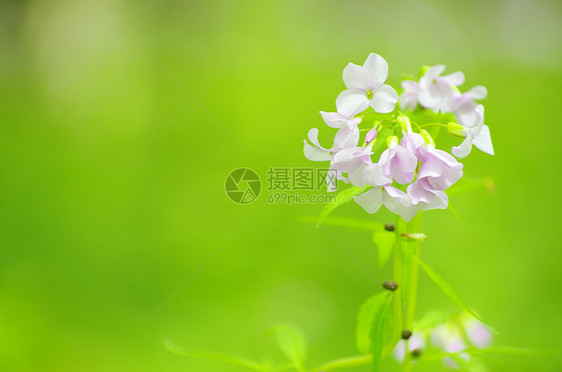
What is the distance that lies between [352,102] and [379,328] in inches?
14.0

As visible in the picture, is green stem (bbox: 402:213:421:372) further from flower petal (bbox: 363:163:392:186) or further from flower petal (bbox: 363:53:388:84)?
flower petal (bbox: 363:53:388:84)

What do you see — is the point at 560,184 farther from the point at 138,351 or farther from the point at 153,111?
the point at 153,111

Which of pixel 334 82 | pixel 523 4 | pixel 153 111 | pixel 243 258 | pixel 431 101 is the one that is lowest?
pixel 431 101

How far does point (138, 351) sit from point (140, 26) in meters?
2.24

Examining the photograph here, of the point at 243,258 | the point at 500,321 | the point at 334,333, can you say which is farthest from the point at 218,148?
the point at 500,321

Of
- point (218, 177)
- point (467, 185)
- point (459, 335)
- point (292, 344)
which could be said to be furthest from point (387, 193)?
point (218, 177)

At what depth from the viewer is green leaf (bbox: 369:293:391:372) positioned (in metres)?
0.66

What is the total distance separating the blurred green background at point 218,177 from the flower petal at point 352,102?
1235 millimetres

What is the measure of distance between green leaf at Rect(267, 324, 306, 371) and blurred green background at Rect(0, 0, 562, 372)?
34.1 inches

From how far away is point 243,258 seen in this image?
209 centimetres

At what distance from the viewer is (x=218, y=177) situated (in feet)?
7.71

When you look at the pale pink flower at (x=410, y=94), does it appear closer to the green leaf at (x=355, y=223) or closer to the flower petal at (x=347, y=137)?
the flower petal at (x=347, y=137)

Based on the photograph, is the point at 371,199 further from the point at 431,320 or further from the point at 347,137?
the point at 431,320

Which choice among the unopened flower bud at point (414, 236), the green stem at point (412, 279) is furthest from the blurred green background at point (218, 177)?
the unopened flower bud at point (414, 236)
